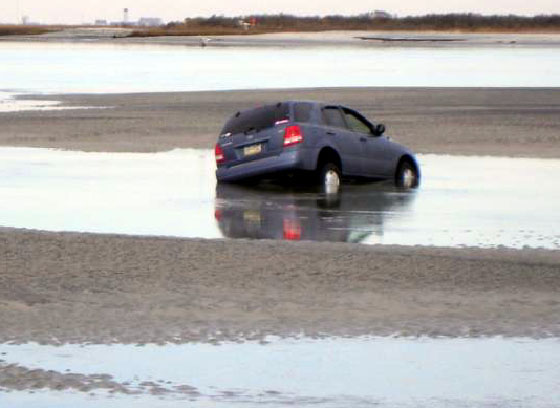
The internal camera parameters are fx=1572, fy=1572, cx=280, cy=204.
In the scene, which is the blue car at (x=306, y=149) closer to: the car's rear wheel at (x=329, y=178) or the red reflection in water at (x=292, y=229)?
the car's rear wheel at (x=329, y=178)

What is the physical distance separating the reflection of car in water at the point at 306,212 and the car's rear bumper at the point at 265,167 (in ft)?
0.58

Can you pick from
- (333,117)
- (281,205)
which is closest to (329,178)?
(333,117)

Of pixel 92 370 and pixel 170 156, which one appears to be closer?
pixel 92 370

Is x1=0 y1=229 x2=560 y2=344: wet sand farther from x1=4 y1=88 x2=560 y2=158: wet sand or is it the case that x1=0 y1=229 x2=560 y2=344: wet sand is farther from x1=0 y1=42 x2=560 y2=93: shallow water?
x1=0 y1=42 x2=560 y2=93: shallow water

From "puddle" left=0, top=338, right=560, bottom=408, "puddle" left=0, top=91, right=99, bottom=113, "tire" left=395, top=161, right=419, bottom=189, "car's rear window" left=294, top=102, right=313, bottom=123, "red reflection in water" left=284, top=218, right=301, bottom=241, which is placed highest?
"puddle" left=0, top=338, right=560, bottom=408

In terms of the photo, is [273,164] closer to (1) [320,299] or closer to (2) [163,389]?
(1) [320,299]

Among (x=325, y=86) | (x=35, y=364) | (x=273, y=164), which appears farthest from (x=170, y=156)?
(x=325, y=86)

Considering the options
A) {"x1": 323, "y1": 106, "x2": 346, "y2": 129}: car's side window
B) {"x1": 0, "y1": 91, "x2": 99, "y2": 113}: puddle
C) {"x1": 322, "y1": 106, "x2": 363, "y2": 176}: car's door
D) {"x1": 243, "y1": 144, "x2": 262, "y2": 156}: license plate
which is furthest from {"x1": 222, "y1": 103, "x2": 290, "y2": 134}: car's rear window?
{"x1": 0, "y1": 91, "x2": 99, "y2": 113}: puddle

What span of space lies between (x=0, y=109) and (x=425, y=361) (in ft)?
114

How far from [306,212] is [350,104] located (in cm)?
2780

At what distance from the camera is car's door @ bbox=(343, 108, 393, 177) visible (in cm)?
2327

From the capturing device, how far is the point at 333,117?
2320cm

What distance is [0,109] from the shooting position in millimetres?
43344

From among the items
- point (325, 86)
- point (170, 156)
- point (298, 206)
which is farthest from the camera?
point (325, 86)
